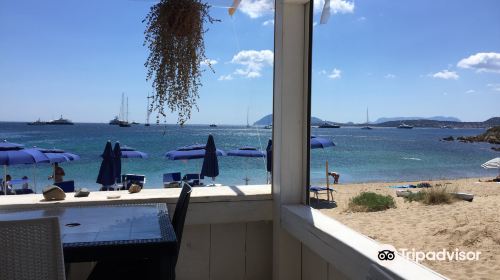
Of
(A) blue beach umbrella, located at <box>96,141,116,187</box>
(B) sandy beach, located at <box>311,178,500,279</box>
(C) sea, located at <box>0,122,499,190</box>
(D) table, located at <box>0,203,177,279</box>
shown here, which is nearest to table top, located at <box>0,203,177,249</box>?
(D) table, located at <box>0,203,177,279</box>

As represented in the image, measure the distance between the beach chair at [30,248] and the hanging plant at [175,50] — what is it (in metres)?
1.22

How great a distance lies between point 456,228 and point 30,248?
2653mm

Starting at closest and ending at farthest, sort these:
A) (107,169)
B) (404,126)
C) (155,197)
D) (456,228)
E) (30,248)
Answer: (30,248) < (155,197) < (456,228) < (404,126) < (107,169)

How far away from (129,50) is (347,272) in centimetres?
3410

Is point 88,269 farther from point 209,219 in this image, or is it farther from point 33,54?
point 33,54

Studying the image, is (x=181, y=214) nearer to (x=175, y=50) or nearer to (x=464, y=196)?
(x=175, y=50)

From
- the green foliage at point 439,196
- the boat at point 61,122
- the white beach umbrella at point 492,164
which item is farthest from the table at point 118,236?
the boat at point 61,122

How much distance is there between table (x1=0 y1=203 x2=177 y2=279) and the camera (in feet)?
4.92

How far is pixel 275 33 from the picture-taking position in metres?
2.71

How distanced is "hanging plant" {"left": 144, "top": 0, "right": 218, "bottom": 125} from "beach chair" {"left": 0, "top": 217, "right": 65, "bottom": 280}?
4.00ft

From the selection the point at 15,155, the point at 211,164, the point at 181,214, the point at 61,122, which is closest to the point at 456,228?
the point at 181,214

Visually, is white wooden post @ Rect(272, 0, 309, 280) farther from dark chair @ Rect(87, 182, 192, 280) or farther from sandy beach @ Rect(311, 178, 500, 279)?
dark chair @ Rect(87, 182, 192, 280)

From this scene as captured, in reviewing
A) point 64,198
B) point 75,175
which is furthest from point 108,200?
point 75,175

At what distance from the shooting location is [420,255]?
7.19 feet
